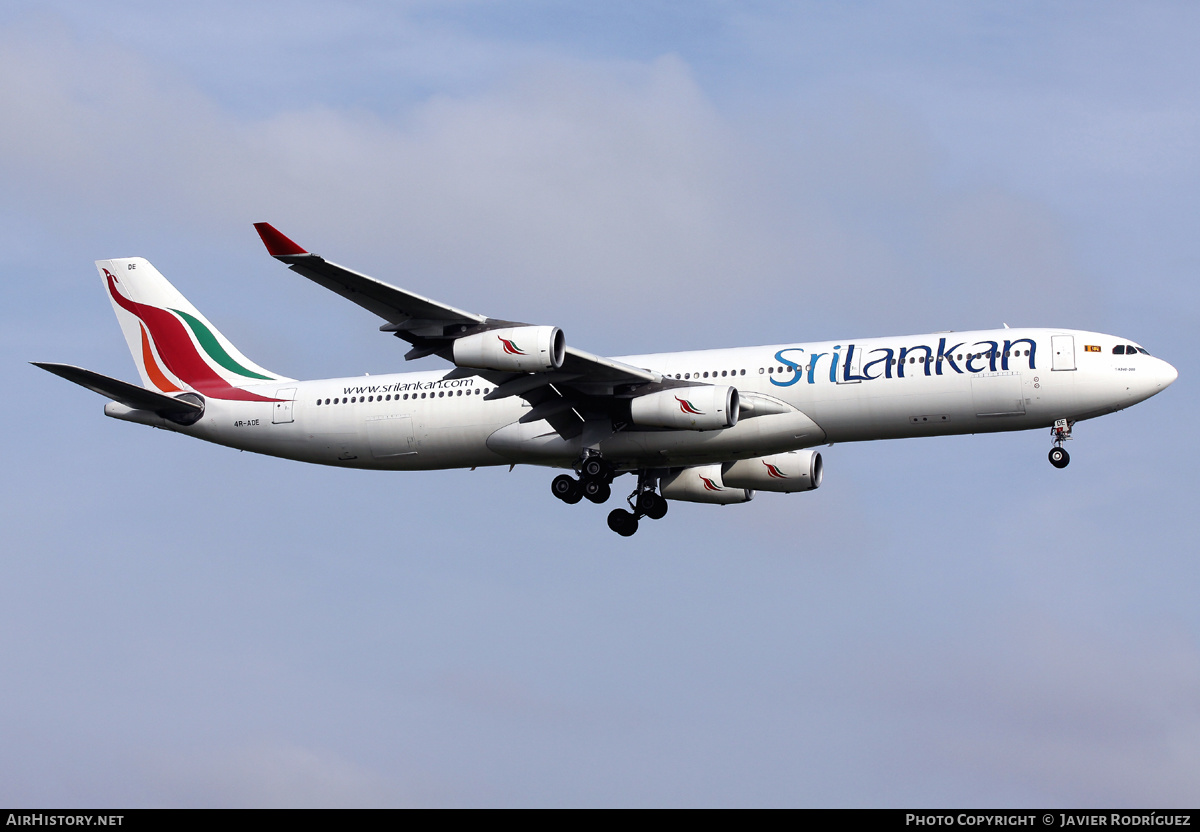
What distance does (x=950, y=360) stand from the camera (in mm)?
43688

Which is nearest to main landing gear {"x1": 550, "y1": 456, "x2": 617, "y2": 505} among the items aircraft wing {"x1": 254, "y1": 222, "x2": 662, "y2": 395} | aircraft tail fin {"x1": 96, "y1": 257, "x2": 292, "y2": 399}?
aircraft wing {"x1": 254, "y1": 222, "x2": 662, "y2": 395}

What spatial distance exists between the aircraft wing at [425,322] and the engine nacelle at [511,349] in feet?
1.56

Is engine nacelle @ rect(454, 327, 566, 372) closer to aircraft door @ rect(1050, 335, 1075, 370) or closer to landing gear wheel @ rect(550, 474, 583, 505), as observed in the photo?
landing gear wheel @ rect(550, 474, 583, 505)

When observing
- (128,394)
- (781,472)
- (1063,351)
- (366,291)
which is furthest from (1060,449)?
(128,394)

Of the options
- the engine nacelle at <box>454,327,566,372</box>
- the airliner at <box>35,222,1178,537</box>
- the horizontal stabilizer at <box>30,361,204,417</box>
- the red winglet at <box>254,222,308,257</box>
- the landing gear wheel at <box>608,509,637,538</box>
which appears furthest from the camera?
the landing gear wheel at <box>608,509,637,538</box>

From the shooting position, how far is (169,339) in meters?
53.6

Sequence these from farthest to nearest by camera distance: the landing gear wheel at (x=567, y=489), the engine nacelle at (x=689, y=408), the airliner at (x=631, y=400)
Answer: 1. the landing gear wheel at (x=567, y=489)
2. the engine nacelle at (x=689, y=408)
3. the airliner at (x=631, y=400)

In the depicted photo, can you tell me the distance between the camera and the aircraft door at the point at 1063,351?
43.4 m

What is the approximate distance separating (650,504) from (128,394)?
1710 centimetres

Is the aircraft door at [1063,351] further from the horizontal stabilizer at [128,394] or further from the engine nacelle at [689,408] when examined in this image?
the horizontal stabilizer at [128,394]

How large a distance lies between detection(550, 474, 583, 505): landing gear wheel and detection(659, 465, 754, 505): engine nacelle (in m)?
5.48

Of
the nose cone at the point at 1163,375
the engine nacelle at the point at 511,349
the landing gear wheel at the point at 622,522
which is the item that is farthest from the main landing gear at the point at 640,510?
the nose cone at the point at 1163,375

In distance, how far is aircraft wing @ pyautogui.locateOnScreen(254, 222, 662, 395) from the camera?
3962 centimetres

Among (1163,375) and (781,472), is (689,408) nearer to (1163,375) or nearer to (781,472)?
(781,472)
